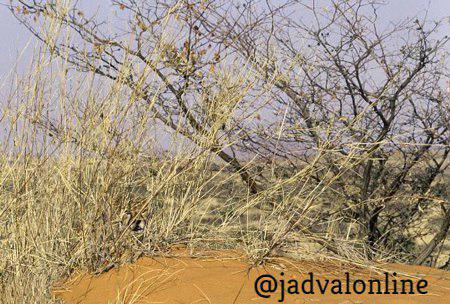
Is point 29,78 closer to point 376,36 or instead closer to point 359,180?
point 376,36

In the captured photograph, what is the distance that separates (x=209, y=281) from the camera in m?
3.88

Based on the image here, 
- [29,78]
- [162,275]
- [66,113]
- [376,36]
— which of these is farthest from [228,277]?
[376,36]

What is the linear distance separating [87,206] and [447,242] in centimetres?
628

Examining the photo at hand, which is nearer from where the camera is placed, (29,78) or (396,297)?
(396,297)

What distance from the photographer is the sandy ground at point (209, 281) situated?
369cm

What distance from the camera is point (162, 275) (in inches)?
156

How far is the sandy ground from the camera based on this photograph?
3686 mm

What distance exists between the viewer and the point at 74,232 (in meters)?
4.51

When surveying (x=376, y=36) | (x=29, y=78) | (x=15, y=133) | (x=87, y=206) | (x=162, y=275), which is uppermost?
(x=376, y=36)

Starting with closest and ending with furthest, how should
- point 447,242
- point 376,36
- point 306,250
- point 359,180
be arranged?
point 306,250, point 376,36, point 359,180, point 447,242

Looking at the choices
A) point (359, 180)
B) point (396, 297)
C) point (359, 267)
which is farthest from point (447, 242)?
point (396, 297)

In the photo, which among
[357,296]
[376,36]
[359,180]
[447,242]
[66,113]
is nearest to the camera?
[357,296]

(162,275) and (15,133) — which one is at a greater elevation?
(15,133)

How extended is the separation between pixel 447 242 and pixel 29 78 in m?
6.53
